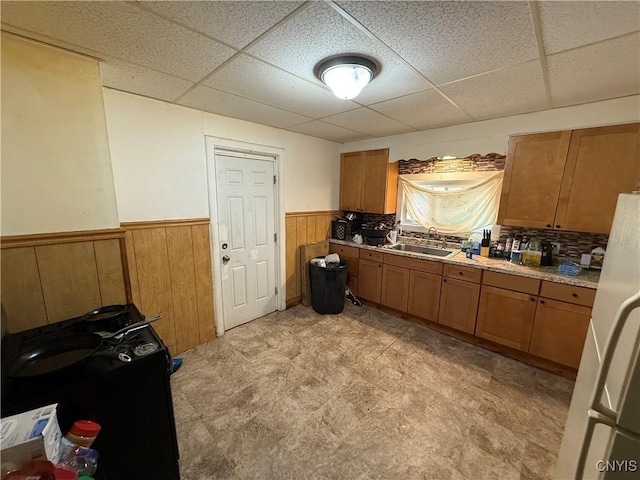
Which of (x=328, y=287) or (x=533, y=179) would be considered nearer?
(x=533, y=179)

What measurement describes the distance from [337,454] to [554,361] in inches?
82.6

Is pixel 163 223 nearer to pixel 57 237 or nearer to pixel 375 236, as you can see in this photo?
pixel 57 237

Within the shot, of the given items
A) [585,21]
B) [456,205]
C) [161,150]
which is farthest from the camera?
[456,205]

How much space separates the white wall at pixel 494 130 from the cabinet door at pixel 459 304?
1420 mm

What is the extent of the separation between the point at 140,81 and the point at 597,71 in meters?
2.98

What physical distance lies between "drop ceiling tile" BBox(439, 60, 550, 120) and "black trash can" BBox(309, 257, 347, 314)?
211cm

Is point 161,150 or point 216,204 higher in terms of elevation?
point 161,150

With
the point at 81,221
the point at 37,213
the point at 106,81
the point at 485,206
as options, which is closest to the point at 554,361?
the point at 485,206

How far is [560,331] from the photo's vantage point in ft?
7.23

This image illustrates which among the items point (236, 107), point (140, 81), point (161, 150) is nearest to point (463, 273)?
point (236, 107)

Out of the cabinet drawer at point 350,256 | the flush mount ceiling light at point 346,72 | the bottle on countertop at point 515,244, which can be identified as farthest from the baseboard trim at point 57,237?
the bottle on countertop at point 515,244

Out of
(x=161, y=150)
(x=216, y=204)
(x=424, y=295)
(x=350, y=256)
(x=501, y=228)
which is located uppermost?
(x=161, y=150)

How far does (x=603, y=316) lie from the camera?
1.00 m

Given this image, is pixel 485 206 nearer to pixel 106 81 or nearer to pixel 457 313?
pixel 457 313
